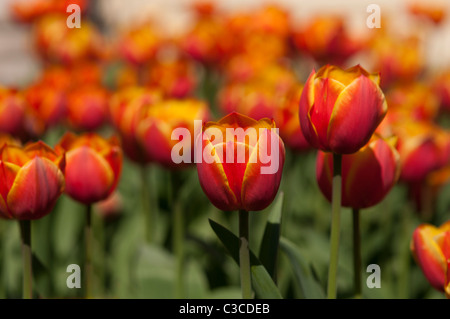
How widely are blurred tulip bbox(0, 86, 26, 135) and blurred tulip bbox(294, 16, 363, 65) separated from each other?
1156mm

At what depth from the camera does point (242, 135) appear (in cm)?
77

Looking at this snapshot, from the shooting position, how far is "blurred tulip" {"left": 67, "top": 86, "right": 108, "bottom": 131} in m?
1.77

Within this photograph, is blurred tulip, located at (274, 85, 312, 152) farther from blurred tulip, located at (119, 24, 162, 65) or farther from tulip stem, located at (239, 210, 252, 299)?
blurred tulip, located at (119, 24, 162, 65)

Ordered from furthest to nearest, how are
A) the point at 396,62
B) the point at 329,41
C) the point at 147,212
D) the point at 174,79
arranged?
the point at 396,62, the point at 329,41, the point at 174,79, the point at 147,212

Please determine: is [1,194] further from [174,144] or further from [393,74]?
[393,74]

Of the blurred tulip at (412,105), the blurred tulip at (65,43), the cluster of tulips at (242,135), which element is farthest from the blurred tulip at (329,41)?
the blurred tulip at (65,43)

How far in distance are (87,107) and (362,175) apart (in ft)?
3.39

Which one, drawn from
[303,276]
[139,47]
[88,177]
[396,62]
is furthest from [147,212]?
[396,62]

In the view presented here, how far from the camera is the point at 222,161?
759mm

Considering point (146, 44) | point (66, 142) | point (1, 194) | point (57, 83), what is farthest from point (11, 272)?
point (146, 44)

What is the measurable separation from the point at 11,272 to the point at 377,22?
33.1 inches

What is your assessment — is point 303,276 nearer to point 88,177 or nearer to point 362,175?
point 362,175

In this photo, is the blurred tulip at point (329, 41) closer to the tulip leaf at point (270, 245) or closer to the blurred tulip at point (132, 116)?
the blurred tulip at point (132, 116)
